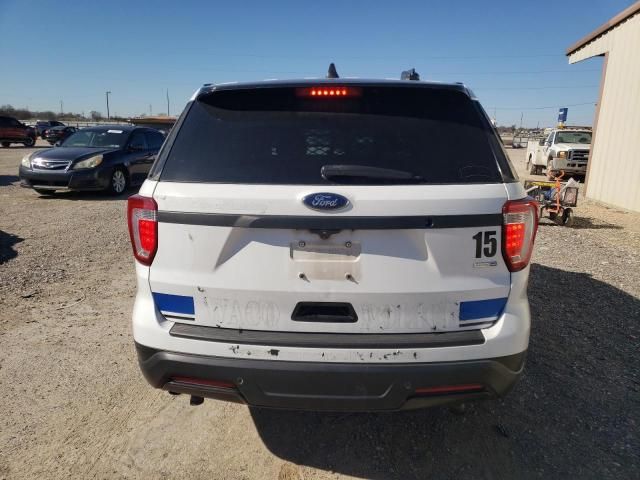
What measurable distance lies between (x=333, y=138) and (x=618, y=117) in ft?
41.7

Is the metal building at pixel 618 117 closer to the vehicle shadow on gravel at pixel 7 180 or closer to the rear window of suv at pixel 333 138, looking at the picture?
the rear window of suv at pixel 333 138

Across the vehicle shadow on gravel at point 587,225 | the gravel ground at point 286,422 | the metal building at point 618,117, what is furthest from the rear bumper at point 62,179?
the metal building at point 618,117

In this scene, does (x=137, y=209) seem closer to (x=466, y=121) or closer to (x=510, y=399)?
(x=466, y=121)

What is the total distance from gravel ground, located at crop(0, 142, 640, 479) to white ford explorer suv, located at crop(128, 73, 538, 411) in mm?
599

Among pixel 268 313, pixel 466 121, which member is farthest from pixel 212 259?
pixel 466 121

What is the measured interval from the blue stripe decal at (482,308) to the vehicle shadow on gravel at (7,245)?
19.5ft

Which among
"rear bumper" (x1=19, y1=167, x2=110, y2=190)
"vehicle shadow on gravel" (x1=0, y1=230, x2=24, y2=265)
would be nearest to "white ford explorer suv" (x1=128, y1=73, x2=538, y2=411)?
"vehicle shadow on gravel" (x1=0, y1=230, x2=24, y2=265)

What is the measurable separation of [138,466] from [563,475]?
223 centimetres

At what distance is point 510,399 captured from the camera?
116 inches

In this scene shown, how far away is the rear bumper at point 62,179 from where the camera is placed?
33.8ft

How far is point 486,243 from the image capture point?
1941 mm

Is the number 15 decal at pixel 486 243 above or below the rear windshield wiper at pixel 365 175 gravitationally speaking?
below

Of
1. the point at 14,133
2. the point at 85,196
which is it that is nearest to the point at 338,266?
the point at 85,196

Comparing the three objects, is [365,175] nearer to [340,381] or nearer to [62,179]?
[340,381]
